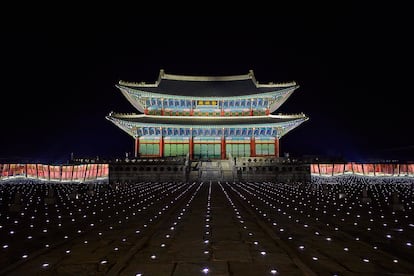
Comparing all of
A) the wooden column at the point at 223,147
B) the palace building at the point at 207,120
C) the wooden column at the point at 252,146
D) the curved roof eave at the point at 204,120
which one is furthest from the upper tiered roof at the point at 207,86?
the wooden column at the point at 252,146

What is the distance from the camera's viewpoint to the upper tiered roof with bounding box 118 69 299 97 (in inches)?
1724

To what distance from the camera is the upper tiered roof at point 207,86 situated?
43.8 metres

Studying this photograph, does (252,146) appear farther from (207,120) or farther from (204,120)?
(204,120)

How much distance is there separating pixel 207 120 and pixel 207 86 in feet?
27.1

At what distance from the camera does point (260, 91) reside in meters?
44.3

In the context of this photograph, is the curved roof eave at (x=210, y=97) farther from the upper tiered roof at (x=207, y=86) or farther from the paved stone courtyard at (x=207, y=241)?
the paved stone courtyard at (x=207, y=241)

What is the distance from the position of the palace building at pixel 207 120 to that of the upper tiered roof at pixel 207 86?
14cm

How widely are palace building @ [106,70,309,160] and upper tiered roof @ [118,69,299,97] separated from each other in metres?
0.14

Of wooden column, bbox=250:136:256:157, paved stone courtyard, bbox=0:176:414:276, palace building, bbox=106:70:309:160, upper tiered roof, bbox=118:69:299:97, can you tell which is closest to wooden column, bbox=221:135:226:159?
palace building, bbox=106:70:309:160

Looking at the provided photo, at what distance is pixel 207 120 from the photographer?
43.2 meters

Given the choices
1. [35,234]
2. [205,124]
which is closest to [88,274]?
[35,234]

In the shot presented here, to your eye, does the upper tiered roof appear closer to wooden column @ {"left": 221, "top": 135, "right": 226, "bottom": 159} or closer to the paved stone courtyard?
wooden column @ {"left": 221, "top": 135, "right": 226, "bottom": 159}

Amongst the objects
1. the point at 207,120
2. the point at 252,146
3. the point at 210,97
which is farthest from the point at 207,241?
the point at 210,97

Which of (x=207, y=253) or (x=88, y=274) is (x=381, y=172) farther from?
(x=88, y=274)
